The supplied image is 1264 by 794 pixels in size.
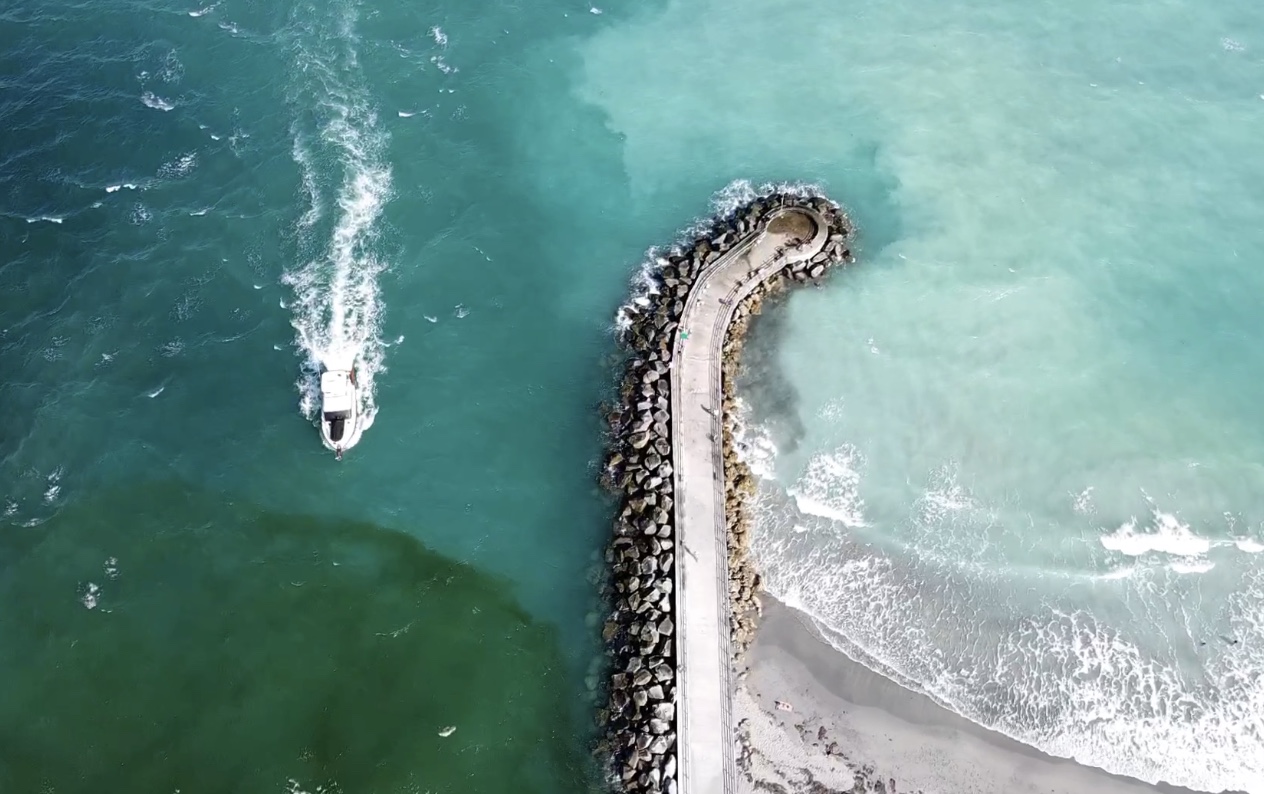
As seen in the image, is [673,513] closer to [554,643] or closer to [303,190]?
[554,643]

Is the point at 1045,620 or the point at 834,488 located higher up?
the point at 834,488

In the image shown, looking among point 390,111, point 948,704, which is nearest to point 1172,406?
point 948,704

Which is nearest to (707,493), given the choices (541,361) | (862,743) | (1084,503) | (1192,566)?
(541,361)

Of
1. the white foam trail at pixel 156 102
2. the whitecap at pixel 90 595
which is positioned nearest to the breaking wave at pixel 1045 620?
the whitecap at pixel 90 595

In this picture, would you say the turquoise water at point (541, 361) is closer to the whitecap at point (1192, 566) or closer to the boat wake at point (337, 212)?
the whitecap at point (1192, 566)

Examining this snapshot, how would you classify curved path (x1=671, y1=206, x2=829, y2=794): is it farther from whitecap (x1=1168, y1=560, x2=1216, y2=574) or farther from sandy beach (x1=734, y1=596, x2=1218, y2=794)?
whitecap (x1=1168, y1=560, x2=1216, y2=574)

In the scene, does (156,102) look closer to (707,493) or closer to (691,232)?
(691,232)

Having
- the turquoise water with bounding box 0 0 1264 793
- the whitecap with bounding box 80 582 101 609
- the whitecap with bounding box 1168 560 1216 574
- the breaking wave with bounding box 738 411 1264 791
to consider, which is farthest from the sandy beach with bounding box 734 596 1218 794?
the whitecap with bounding box 80 582 101 609
